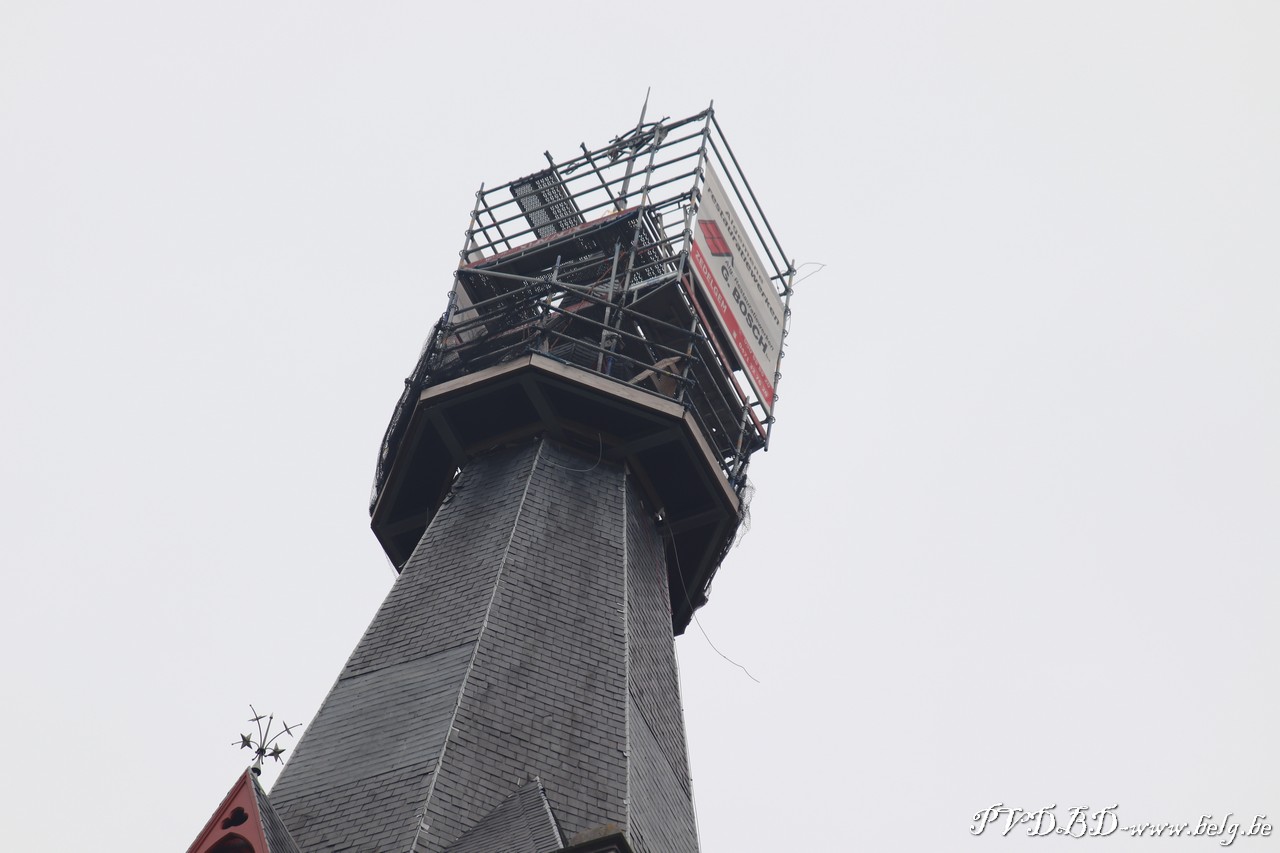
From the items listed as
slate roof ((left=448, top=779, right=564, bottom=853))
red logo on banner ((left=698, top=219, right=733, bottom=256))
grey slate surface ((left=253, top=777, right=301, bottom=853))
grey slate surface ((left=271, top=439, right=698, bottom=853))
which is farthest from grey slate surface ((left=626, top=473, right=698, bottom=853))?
red logo on banner ((left=698, top=219, right=733, bottom=256))

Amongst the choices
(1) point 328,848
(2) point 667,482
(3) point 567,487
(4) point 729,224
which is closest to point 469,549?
(3) point 567,487

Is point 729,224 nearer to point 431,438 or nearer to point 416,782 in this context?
point 431,438

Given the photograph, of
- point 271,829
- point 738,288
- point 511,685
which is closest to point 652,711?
point 511,685

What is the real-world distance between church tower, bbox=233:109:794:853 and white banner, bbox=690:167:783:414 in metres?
0.07

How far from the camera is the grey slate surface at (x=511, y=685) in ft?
90.0

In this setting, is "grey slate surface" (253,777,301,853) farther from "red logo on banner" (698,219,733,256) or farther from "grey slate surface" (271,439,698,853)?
"red logo on banner" (698,219,733,256)

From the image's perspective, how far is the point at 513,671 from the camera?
30.3 m

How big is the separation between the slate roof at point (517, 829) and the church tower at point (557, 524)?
4cm

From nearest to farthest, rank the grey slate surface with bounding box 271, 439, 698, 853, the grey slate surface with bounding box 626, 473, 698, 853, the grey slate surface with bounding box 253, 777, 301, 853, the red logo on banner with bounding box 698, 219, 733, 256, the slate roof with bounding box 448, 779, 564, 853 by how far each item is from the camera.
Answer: the grey slate surface with bounding box 253, 777, 301, 853, the slate roof with bounding box 448, 779, 564, 853, the grey slate surface with bounding box 271, 439, 698, 853, the grey slate surface with bounding box 626, 473, 698, 853, the red logo on banner with bounding box 698, 219, 733, 256

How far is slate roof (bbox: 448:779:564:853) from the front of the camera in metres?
→ 25.7

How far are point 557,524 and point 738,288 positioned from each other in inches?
360

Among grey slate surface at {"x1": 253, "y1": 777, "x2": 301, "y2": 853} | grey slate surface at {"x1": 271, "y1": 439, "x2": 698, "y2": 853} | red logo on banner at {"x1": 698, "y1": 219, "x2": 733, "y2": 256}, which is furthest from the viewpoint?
red logo on banner at {"x1": 698, "y1": 219, "x2": 733, "y2": 256}

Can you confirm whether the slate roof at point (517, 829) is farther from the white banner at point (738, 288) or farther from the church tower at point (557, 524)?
the white banner at point (738, 288)

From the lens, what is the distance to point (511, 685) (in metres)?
29.9
